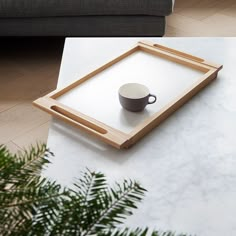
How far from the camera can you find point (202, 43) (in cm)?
148

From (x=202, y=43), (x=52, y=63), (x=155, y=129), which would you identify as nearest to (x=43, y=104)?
(x=155, y=129)

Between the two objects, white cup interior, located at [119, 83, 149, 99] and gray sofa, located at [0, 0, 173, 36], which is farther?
gray sofa, located at [0, 0, 173, 36]

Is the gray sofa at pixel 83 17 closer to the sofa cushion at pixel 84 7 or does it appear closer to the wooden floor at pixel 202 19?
the sofa cushion at pixel 84 7

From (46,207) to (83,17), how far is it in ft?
5.68

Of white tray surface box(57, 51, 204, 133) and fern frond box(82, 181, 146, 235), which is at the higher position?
white tray surface box(57, 51, 204, 133)

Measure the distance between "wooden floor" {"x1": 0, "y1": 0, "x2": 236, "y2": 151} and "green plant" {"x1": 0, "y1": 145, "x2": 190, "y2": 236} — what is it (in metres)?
1.16

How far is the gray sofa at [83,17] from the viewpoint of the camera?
2066 mm

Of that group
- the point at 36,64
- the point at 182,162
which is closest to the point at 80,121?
the point at 182,162

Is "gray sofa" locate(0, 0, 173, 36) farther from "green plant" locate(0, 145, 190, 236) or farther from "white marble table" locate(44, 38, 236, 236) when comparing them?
"green plant" locate(0, 145, 190, 236)

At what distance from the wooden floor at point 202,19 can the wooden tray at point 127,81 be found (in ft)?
3.76

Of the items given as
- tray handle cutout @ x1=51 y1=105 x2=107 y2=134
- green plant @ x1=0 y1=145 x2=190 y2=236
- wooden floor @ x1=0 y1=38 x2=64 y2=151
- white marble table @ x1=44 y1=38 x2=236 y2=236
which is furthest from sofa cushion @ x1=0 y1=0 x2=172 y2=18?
green plant @ x1=0 y1=145 x2=190 y2=236

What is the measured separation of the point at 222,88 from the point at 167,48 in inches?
10.2

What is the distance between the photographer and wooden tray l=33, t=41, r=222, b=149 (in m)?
1.10

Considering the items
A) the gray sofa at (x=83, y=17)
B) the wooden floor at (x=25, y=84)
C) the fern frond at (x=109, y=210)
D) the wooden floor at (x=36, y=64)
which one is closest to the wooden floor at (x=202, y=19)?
the wooden floor at (x=36, y=64)
